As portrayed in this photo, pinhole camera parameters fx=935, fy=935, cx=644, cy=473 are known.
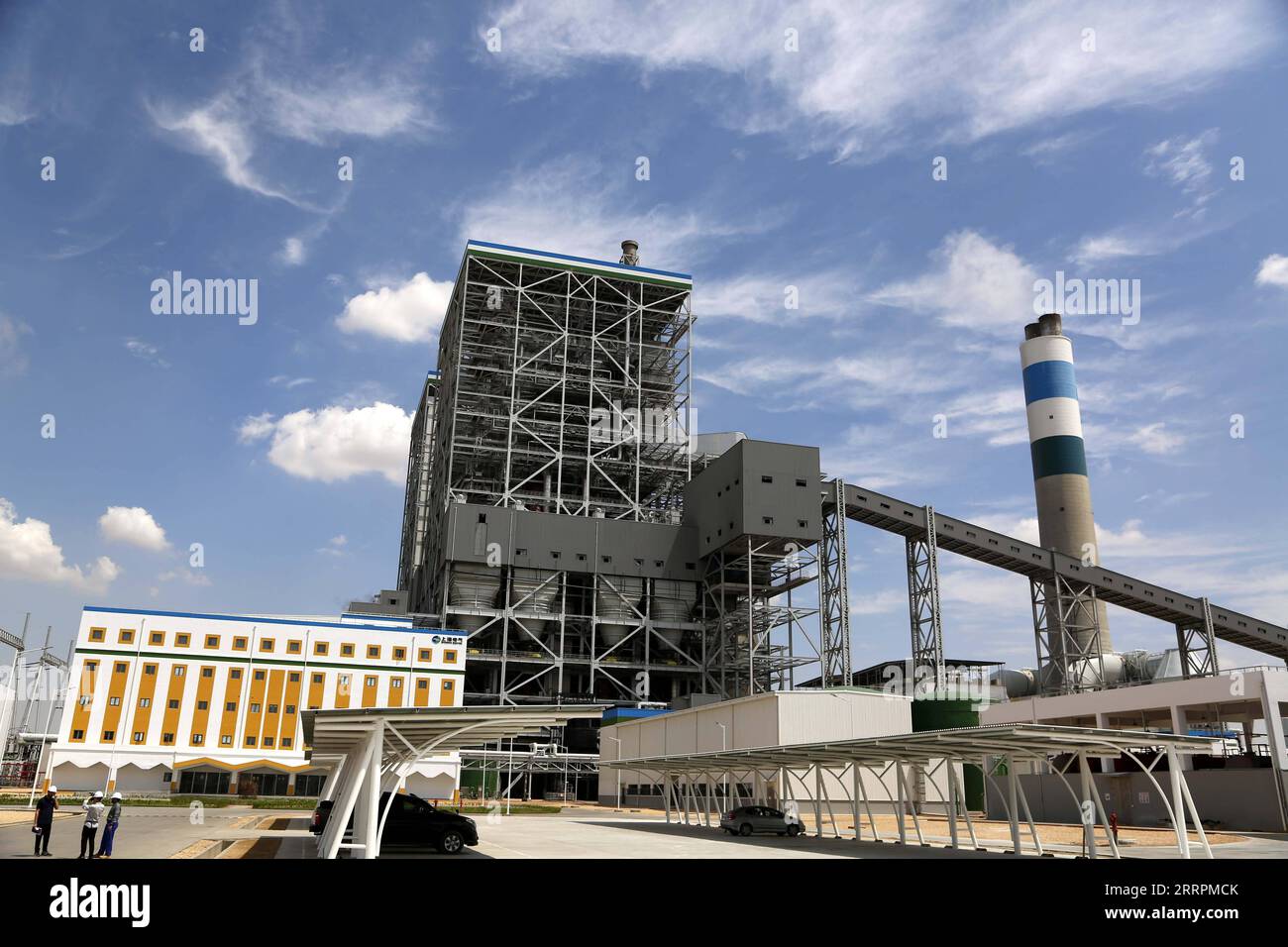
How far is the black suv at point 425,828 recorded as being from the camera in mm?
25328

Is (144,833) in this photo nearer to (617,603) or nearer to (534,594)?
(534,594)

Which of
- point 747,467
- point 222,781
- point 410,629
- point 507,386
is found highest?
point 507,386

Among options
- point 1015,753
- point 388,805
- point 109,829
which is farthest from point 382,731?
point 1015,753

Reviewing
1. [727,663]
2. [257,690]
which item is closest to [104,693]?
[257,690]

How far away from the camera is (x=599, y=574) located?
83.4m

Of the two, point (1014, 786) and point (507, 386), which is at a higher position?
point (507, 386)

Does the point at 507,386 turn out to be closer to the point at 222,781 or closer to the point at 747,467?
the point at 747,467

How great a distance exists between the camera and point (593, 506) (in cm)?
9219

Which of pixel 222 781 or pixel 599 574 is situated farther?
pixel 599 574
